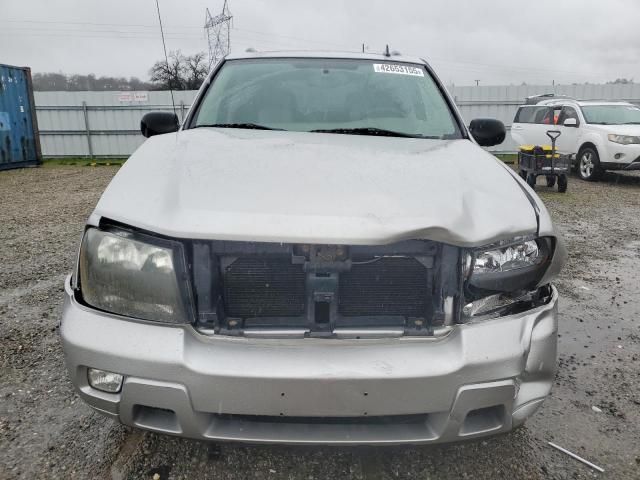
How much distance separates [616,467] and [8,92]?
49.5 ft

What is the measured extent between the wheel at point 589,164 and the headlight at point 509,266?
1017cm

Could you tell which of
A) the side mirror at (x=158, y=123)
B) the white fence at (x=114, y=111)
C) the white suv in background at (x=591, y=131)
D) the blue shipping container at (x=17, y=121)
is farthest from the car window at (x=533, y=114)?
the blue shipping container at (x=17, y=121)

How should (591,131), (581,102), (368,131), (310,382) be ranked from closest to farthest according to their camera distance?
(310,382) < (368,131) < (591,131) < (581,102)

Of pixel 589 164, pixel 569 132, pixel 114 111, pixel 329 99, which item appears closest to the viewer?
pixel 329 99

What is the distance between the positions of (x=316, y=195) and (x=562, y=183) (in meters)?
8.70

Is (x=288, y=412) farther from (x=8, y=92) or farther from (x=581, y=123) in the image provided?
(x=8, y=92)

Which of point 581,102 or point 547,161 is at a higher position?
point 581,102

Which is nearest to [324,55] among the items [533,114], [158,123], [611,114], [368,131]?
[368,131]

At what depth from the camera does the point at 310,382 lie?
1.43 m

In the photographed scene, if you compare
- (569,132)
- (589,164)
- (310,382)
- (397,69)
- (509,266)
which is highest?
(397,69)

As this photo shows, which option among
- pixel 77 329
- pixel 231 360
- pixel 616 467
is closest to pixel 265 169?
pixel 231 360

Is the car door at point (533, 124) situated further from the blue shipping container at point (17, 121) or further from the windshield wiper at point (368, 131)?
the blue shipping container at point (17, 121)

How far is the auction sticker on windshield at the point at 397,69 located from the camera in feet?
9.89

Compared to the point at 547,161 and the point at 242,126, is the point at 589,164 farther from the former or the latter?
the point at 242,126
